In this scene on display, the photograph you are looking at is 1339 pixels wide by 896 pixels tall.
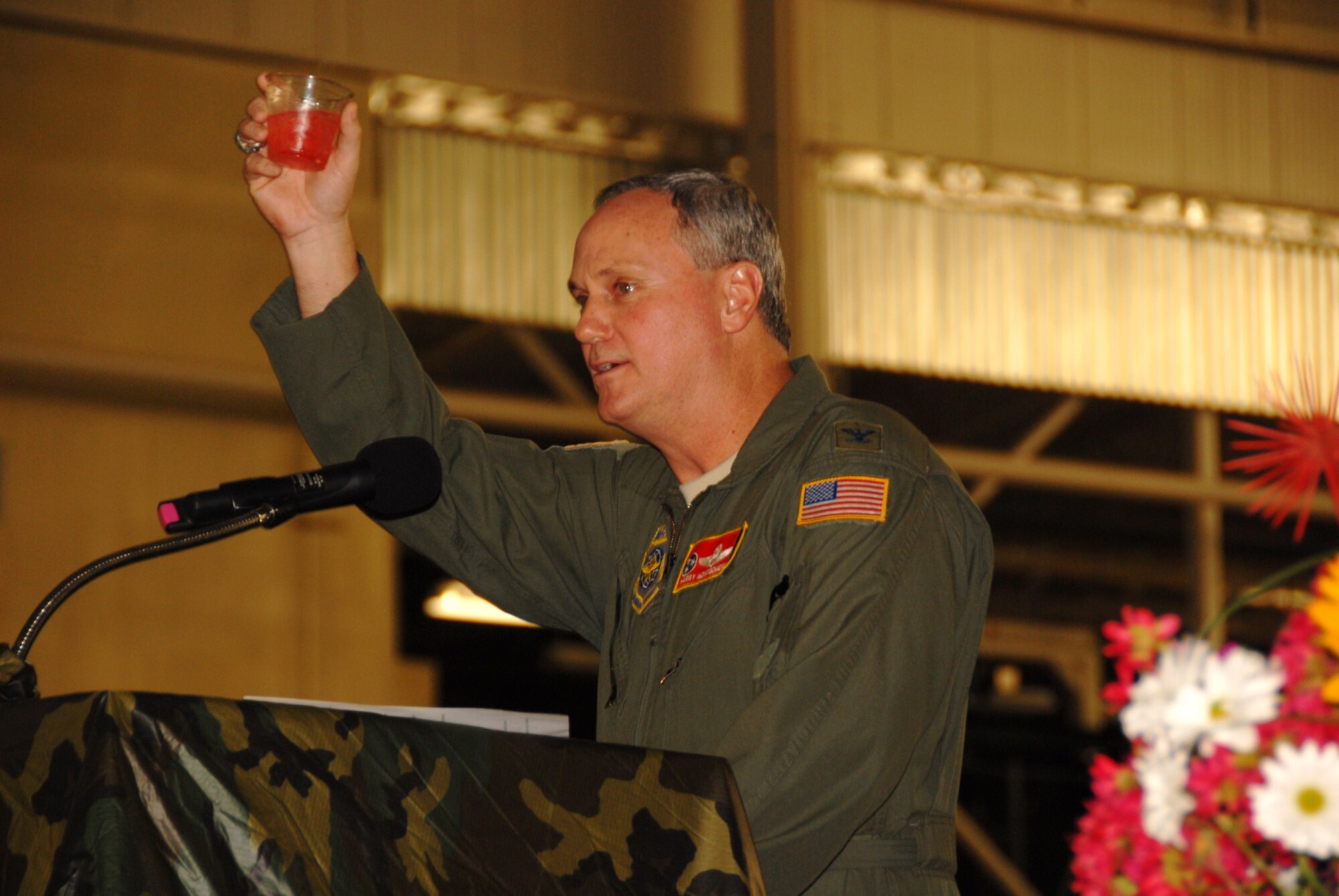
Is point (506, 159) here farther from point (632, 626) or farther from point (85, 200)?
point (632, 626)

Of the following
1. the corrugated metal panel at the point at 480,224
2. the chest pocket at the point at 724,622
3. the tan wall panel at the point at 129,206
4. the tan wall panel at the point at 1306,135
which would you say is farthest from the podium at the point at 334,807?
the tan wall panel at the point at 1306,135

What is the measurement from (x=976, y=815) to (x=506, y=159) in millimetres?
5402

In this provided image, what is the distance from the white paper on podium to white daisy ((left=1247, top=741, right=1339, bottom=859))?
0.45 metres

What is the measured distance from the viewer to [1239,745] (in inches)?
37.8

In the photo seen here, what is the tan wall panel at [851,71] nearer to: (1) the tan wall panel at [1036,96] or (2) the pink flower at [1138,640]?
(1) the tan wall panel at [1036,96]

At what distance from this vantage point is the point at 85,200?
17.3 feet

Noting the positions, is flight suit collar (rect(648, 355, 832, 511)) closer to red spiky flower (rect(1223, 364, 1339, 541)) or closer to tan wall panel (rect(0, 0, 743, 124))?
red spiky flower (rect(1223, 364, 1339, 541))

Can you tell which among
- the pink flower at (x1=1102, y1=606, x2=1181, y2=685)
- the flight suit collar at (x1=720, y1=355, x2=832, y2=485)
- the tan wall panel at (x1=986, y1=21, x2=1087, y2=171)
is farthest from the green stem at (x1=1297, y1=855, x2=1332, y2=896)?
the tan wall panel at (x1=986, y1=21, x2=1087, y2=171)

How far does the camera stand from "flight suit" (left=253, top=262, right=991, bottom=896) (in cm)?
140

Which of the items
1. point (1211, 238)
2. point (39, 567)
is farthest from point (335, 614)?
point (1211, 238)

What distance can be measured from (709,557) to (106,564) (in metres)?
0.64

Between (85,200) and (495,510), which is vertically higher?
(85,200)

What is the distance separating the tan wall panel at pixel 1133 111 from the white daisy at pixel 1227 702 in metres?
5.53

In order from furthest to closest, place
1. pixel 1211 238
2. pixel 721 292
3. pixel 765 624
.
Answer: pixel 1211 238
pixel 721 292
pixel 765 624
